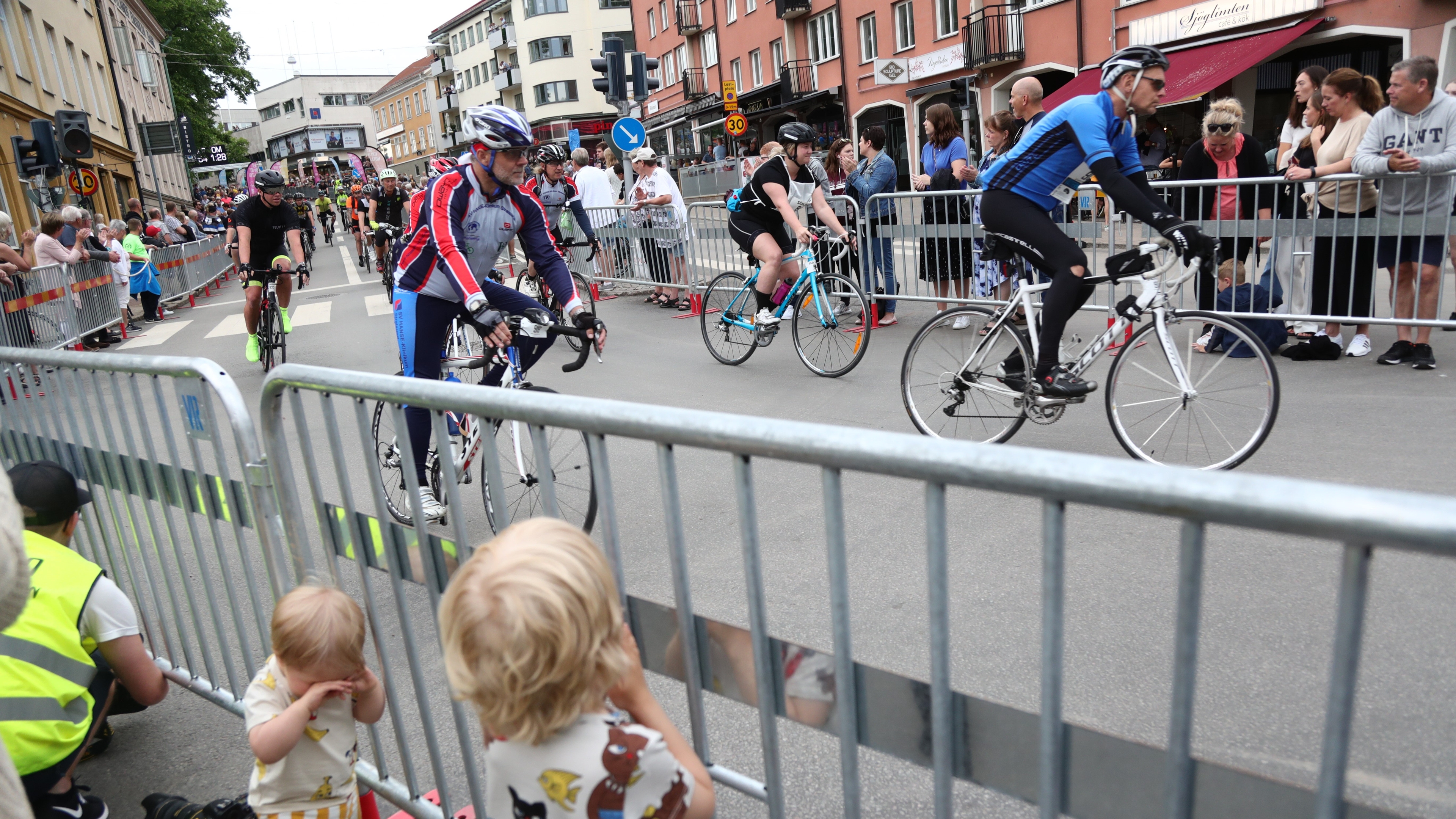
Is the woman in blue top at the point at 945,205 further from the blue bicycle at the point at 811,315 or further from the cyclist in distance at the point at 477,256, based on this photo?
the cyclist in distance at the point at 477,256

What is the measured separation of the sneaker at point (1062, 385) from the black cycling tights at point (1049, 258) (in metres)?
0.03

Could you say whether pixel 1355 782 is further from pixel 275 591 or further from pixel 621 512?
pixel 621 512

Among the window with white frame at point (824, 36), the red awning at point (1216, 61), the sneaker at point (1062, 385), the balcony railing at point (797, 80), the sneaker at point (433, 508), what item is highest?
the window with white frame at point (824, 36)

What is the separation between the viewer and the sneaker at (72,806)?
2354mm

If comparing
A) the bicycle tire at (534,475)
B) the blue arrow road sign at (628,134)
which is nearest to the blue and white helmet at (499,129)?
the bicycle tire at (534,475)

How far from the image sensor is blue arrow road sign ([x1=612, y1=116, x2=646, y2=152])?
47.5ft

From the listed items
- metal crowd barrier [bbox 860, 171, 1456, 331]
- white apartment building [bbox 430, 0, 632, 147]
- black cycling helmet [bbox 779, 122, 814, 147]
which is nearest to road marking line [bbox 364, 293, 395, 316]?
black cycling helmet [bbox 779, 122, 814, 147]

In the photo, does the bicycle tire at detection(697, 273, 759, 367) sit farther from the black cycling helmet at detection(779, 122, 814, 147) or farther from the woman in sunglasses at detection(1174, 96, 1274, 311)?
the woman in sunglasses at detection(1174, 96, 1274, 311)

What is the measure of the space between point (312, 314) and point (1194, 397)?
41.4 ft

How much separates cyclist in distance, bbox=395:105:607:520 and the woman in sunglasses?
480 centimetres

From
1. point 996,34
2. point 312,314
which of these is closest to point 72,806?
point 312,314

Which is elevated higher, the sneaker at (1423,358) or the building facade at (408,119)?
the building facade at (408,119)

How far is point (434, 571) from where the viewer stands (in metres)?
2.10

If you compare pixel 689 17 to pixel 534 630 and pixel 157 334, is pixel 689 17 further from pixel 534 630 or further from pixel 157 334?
pixel 534 630
